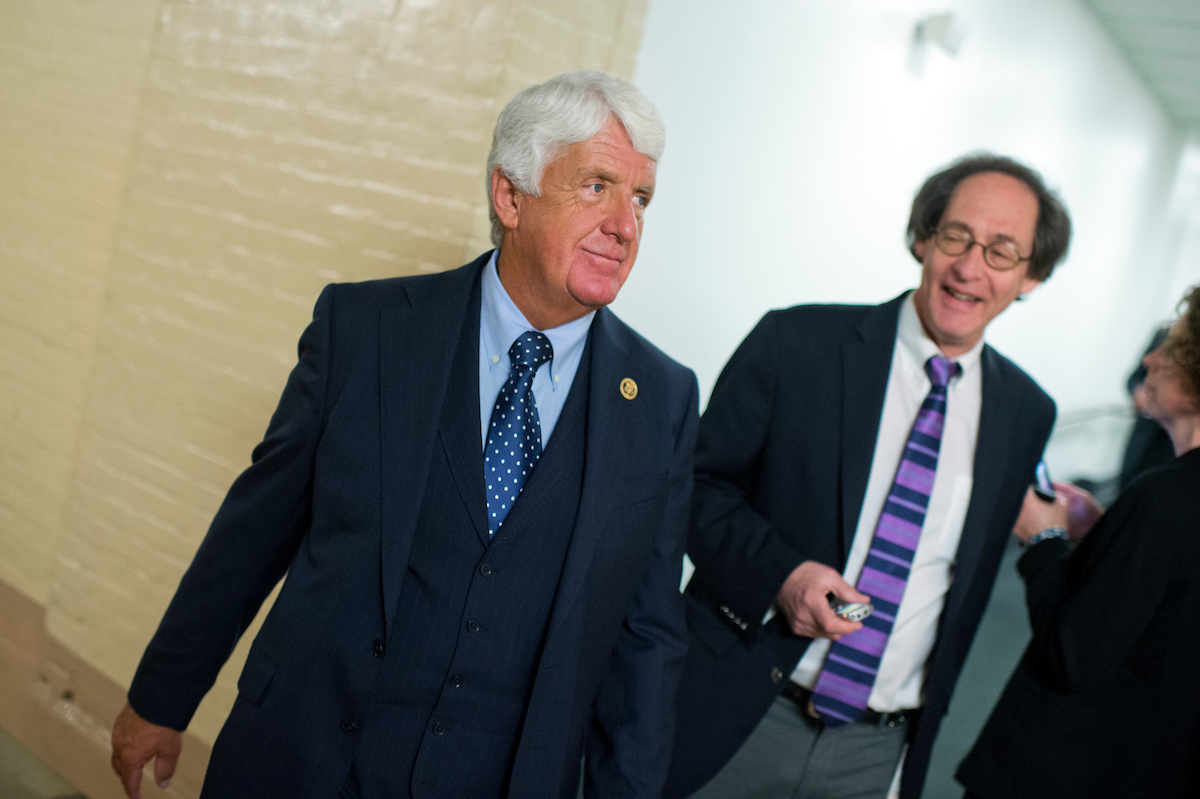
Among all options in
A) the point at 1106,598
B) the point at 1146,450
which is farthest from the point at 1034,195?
the point at 1146,450

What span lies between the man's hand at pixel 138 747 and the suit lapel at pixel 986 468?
5.15 feet

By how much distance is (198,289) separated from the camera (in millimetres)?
2598

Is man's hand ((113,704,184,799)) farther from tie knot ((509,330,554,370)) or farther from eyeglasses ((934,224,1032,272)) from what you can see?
eyeglasses ((934,224,1032,272))

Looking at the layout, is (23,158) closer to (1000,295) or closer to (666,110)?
(666,110)

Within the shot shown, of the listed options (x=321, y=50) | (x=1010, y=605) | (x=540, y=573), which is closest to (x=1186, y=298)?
(x=540, y=573)

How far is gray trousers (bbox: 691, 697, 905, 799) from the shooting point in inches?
73.9

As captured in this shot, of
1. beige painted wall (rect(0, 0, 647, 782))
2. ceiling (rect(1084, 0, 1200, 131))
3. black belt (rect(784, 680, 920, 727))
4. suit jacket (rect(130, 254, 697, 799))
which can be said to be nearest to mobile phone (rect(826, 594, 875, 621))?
black belt (rect(784, 680, 920, 727))

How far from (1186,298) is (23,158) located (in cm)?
395

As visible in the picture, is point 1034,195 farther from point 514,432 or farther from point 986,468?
point 514,432

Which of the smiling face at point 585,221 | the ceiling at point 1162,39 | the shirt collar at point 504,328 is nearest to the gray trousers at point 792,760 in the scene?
the shirt collar at point 504,328

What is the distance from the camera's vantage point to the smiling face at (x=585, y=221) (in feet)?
4.51

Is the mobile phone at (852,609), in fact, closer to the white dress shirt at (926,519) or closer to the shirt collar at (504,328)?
the white dress shirt at (926,519)

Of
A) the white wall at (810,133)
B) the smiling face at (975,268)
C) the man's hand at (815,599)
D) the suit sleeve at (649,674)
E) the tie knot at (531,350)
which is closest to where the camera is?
the tie knot at (531,350)

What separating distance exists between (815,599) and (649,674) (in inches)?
14.7
